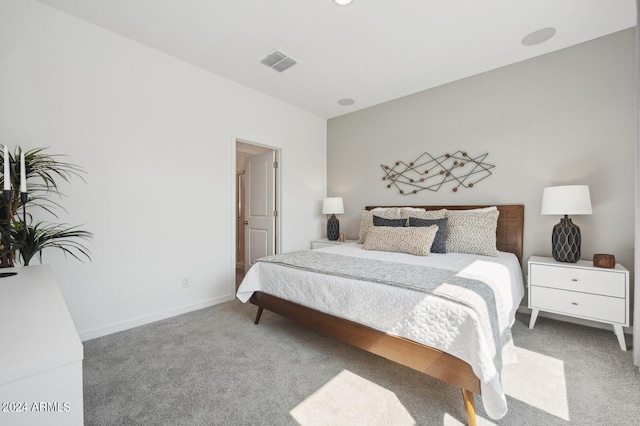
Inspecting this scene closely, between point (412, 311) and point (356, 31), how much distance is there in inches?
91.6

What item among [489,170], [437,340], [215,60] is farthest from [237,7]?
[489,170]

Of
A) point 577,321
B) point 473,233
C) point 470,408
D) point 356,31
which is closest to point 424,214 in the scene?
point 473,233

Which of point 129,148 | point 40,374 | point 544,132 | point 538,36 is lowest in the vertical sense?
point 40,374

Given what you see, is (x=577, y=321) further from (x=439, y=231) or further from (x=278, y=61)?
(x=278, y=61)

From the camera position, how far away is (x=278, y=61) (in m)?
2.94

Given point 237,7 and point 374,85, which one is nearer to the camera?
point 237,7

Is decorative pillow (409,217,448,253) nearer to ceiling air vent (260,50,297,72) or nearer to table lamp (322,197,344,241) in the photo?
table lamp (322,197,344,241)

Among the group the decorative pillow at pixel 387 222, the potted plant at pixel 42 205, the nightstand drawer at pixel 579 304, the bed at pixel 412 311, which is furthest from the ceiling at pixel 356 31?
the nightstand drawer at pixel 579 304

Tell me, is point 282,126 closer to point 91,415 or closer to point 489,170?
point 489,170

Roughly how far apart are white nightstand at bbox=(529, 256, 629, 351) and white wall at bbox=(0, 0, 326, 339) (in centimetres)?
316

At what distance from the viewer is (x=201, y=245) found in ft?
10.2

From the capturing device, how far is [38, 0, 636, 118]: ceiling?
2.16 m

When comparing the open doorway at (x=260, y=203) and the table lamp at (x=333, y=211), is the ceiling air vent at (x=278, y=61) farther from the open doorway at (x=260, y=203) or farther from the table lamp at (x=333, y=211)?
the table lamp at (x=333, y=211)

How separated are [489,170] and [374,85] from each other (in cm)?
169
